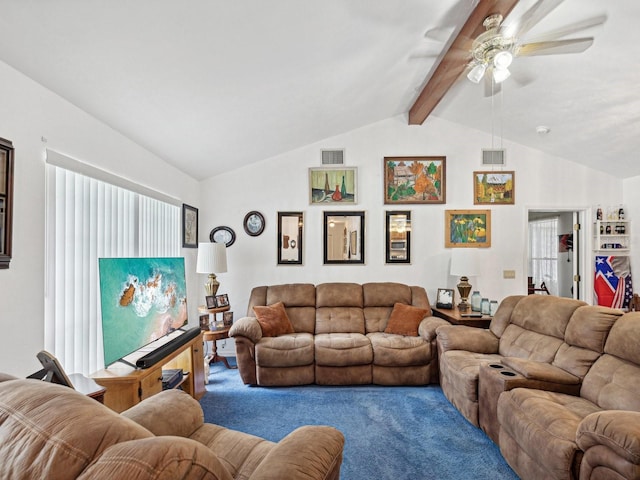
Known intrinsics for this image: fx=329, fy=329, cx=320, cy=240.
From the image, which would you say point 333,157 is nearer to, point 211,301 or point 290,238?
point 290,238

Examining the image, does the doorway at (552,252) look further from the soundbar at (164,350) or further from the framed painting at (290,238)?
the soundbar at (164,350)

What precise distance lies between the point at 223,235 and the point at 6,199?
288 centimetres

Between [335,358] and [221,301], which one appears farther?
[221,301]

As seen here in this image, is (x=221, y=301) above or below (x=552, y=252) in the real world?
below

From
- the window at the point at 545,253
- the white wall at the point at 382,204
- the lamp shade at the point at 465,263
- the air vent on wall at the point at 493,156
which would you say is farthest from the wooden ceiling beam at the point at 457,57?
the window at the point at 545,253

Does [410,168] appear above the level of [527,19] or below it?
below

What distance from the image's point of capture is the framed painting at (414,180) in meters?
4.45

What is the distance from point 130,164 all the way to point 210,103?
2.86 feet

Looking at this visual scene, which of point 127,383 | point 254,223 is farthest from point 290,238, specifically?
point 127,383

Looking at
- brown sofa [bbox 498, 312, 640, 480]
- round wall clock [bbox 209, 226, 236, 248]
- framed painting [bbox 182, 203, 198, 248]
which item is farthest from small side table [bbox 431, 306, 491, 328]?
framed painting [bbox 182, 203, 198, 248]

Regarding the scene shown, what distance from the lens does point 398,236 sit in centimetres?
445

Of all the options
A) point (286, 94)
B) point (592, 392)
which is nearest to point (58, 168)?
point (286, 94)

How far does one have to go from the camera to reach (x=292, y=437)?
1.25 m

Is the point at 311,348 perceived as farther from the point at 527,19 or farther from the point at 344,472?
the point at 527,19
